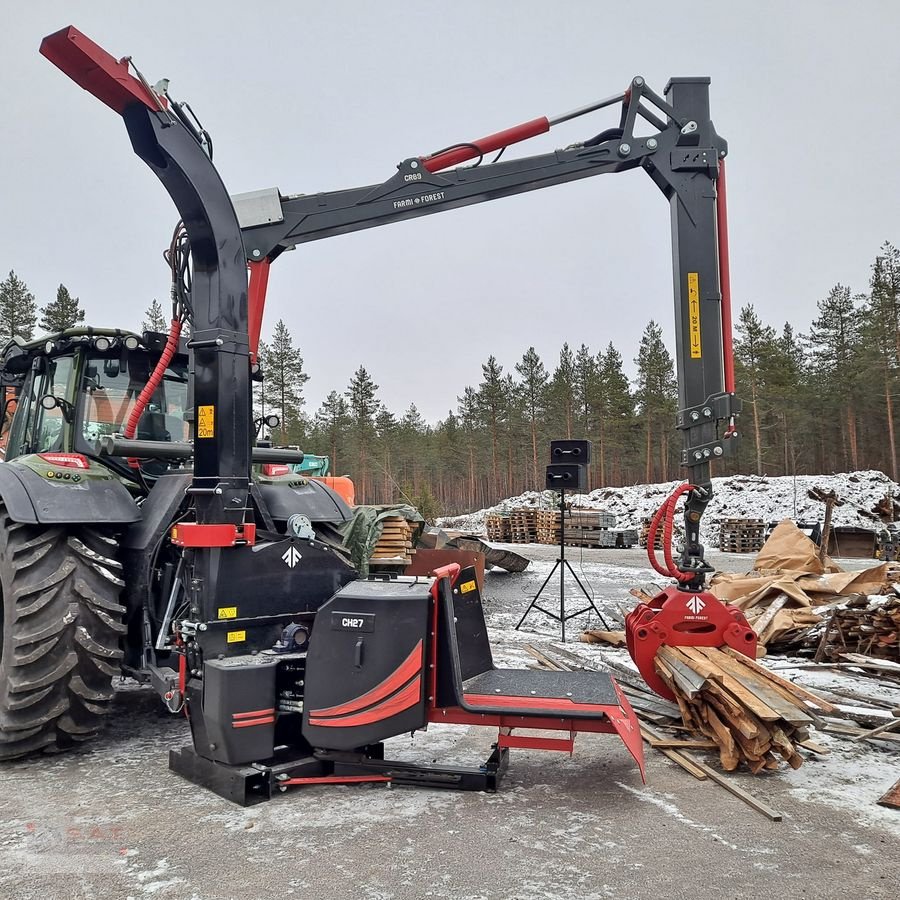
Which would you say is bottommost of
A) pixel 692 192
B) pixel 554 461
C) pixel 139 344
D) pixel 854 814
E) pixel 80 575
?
pixel 854 814

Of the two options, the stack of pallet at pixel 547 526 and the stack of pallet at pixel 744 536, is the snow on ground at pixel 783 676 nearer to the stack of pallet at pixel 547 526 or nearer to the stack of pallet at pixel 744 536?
the stack of pallet at pixel 744 536

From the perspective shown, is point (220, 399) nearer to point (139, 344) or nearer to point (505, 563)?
point (139, 344)

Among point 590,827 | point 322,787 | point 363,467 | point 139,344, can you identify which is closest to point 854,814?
point 590,827

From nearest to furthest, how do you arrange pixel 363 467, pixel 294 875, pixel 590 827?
pixel 294 875
pixel 590 827
pixel 363 467

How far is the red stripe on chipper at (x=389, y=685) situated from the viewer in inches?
142

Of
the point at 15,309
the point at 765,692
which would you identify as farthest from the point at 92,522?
the point at 15,309

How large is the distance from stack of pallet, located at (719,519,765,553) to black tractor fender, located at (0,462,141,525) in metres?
21.1

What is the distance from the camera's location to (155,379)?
4.48m

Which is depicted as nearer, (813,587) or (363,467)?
(813,587)

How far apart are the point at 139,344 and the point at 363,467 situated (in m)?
40.8

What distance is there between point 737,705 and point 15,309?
35675mm

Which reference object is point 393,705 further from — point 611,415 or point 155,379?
point 611,415

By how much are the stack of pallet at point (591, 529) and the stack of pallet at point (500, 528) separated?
393 cm

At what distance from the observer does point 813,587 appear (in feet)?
27.4
